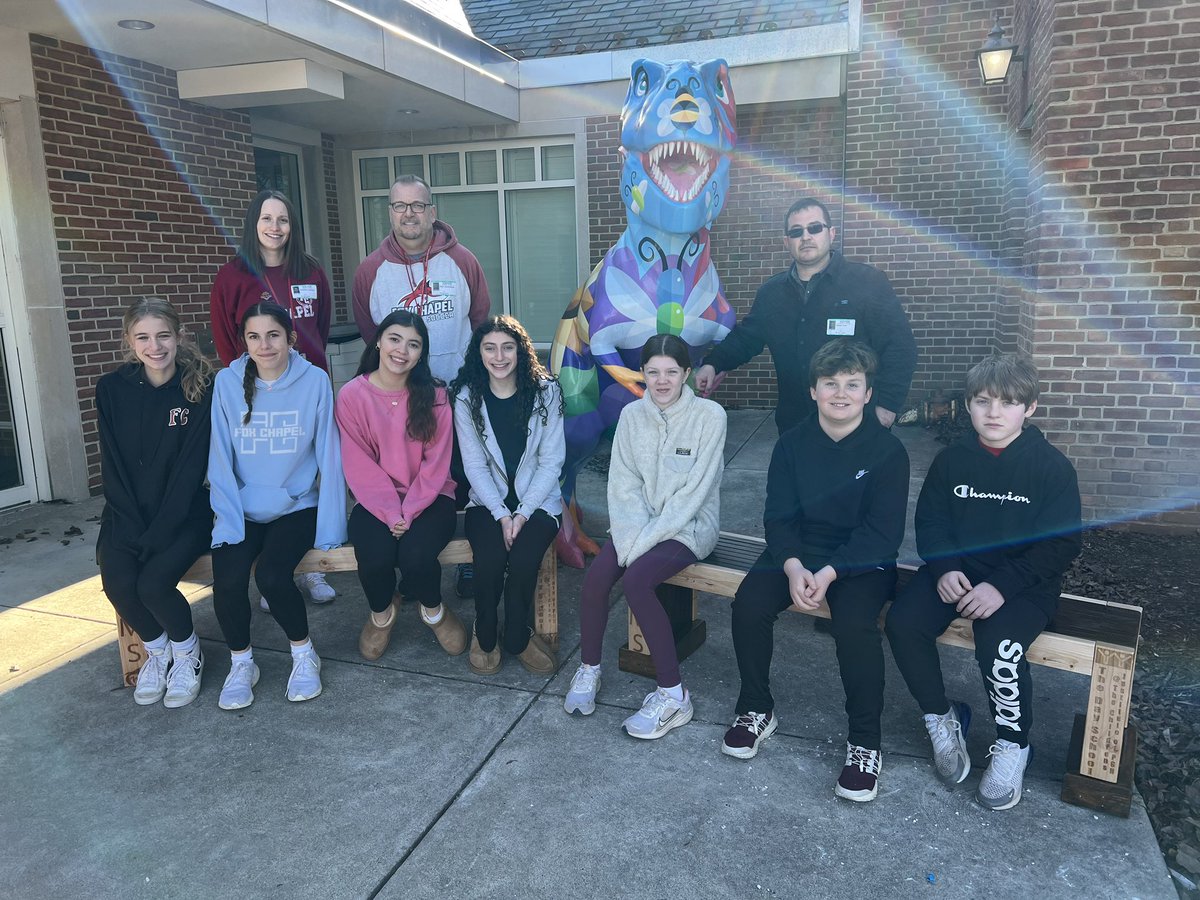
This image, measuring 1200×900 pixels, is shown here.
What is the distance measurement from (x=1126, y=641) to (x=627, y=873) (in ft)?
5.26

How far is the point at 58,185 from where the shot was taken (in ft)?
17.8

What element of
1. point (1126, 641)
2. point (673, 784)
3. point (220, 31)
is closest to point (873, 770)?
point (673, 784)

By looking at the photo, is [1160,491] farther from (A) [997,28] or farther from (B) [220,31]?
(B) [220,31]

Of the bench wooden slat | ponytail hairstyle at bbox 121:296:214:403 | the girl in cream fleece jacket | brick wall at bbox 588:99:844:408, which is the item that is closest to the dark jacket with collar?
the girl in cream fleece jacket

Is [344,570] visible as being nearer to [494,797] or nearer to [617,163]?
[494,797]

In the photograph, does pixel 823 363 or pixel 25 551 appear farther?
pixel 25 551

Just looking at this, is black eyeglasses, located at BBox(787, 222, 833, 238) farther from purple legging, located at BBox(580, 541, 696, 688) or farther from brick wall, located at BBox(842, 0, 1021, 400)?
brick wall, located at BBox(842, 0, 1021, 400)

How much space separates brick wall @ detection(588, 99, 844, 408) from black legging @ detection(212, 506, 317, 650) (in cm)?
589

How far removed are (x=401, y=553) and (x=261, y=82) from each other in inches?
167

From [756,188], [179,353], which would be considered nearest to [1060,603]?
[179,353]

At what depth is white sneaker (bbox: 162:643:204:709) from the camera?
324cm

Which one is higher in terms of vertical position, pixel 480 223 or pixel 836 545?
pixel 480 223

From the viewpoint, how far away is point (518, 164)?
8.94 meters

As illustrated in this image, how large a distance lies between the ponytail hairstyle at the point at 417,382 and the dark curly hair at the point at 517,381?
5.2 inches
